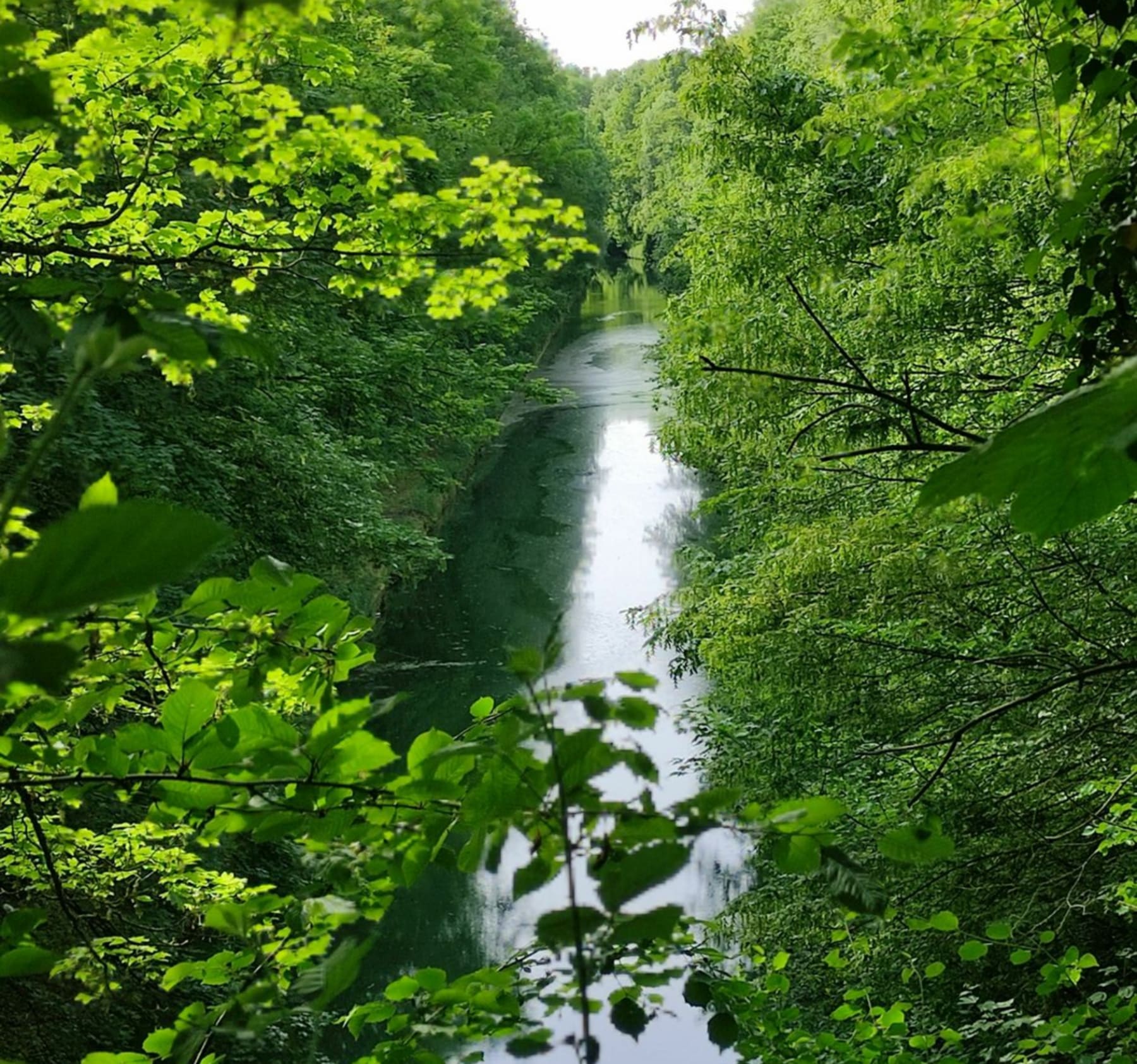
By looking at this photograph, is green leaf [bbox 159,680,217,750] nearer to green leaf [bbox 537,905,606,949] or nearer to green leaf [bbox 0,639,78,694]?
green leaf [bbox 537,905,606,949]

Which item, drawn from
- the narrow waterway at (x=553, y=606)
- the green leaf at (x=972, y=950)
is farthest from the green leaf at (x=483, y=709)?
the green leaf at (x=972, y=950)

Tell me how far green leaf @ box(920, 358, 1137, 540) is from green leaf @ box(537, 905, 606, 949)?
0.29 meters

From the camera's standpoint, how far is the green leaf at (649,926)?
63 cm

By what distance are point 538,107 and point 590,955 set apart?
2141 centimetres

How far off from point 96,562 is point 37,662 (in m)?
0.04

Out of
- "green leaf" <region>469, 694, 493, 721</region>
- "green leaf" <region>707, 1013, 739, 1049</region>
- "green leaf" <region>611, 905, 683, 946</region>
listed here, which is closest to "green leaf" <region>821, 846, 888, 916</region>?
"green leaf" <region>611, 905, 683, 946</region>

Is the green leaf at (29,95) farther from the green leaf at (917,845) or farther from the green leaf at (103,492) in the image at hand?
the green leaf at (917,845)

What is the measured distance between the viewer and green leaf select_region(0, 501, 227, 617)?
1.11ft

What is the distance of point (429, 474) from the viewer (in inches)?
575

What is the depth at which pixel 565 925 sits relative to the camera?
1.98 ft

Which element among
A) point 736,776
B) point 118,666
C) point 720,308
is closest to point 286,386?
point 720,308

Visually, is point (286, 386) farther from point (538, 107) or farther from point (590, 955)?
point (538, 107)

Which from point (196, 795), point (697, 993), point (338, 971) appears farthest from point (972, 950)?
point (338, 971)

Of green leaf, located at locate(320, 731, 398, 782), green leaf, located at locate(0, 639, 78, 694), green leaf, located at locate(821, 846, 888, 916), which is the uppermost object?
green leaf, located at locate(0, 639, 78, 694)
